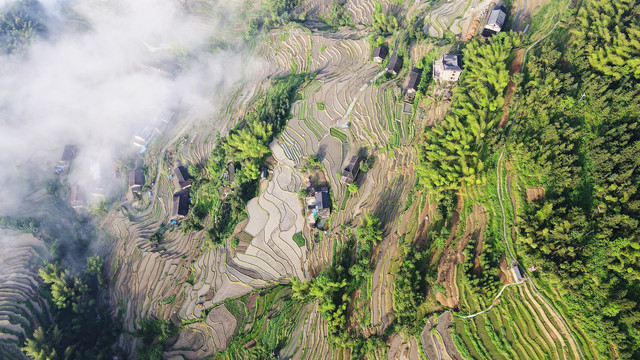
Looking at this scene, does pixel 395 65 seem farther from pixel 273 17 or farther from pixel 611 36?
pixel 273 17

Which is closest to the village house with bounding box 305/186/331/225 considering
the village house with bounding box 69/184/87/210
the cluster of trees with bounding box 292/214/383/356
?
the cluster of trees with bounding box 292/214/383/356

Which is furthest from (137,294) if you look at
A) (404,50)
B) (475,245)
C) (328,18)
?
(328,18)

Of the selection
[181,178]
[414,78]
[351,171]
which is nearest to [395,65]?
[414,78]

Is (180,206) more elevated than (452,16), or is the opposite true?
(452,16)

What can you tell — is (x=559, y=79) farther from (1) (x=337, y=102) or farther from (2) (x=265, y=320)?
(2) (x=265, y=320)

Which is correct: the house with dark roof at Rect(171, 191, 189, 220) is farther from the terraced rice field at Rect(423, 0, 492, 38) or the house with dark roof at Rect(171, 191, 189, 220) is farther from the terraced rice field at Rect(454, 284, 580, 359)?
the terraced rice field at Rect(423, 0, 492, 38)
